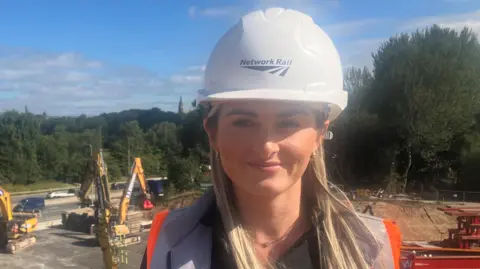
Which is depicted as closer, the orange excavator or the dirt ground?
the orange excavator

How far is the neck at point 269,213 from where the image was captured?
195 centimetres

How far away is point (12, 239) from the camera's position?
70.8 ft

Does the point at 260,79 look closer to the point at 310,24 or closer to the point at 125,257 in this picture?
the point at 310,24

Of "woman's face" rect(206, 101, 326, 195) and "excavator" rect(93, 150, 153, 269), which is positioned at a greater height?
"woman's face" rect(206, 101, 326, 195)

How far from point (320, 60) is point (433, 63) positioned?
32962mm

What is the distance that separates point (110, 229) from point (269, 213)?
46.7 ft

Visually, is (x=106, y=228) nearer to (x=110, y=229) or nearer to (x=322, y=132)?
Result: (x=110, y=229)

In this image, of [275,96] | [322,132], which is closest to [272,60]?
[275,96]

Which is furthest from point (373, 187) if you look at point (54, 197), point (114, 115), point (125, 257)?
point (114, 115)

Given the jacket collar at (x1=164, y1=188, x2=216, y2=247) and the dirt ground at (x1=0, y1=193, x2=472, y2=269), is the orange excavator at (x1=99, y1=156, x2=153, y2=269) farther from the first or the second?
the jacket collar at (x1=164, y1=188, x2=216, y2=247)

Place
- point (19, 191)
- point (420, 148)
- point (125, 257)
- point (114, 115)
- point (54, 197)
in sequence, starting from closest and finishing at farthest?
1. point (125, 257)
2. point (420, 148)
3. point (54, 197)
4. point (19, 191)
5. point (114, 115)

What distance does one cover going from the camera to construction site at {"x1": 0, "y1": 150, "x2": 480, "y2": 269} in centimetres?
1305

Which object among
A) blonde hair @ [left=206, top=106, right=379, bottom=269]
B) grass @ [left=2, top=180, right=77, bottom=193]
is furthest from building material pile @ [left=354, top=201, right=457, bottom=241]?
grass @ [left=2, top=180, right=77, bottom=193]

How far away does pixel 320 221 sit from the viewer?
1.98 metres
